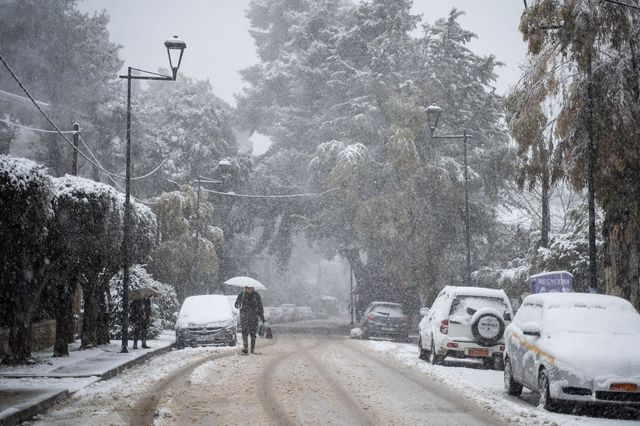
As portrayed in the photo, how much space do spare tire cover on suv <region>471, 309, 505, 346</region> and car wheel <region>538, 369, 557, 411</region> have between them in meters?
6.25

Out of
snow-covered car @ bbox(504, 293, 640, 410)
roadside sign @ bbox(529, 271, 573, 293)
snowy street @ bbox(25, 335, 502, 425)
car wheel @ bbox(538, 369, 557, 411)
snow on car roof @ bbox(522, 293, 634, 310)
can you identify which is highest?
roadside sign @ bbox(529, 271, 573, 293)

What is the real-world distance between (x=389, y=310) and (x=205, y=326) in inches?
424

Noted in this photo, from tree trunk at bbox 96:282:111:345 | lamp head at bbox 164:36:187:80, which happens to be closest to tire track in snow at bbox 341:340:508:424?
tree trunk at bbox 96:282:111:345

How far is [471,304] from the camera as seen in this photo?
19.4m

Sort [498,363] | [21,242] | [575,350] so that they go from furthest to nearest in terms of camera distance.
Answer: [498,363]
[21,242]
[575,350]

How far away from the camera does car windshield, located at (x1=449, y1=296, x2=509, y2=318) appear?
19234 mm

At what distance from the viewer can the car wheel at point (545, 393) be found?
11312 mm

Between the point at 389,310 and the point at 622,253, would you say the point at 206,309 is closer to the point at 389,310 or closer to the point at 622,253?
the point at 389,310

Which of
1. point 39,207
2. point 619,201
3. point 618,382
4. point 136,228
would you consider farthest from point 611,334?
point 136,228

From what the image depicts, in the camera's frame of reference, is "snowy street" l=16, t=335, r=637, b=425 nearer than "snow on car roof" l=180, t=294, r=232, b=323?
Yes

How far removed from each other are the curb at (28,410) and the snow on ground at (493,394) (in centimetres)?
633

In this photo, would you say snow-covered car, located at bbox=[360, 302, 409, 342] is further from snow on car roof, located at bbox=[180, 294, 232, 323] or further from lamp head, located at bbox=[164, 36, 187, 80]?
lamp head, located at bbox=[164, 36, 187, 80]

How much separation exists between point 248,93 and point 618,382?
148 feet

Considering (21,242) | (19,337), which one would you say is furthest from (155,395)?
(19,337)
